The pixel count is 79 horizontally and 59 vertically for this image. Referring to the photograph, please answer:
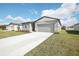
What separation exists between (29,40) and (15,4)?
103 cm

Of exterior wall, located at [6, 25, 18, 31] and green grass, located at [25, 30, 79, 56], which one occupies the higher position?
exterior wall, located at [6, 25, 18, 31]

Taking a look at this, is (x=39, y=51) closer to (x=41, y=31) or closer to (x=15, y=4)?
(x=41, y=31)

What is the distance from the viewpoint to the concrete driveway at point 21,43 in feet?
12.2

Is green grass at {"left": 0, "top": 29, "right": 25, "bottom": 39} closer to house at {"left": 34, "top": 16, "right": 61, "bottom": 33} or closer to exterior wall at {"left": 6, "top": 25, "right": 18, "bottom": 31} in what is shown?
exterior wall at {"left": 6, "top": 25, "right": 18, "bottom": 31}

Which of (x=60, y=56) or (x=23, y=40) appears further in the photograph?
(x=23, y=40)

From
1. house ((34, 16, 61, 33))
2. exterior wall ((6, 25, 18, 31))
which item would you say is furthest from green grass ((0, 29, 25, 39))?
house ((34, 16, 61, 33))

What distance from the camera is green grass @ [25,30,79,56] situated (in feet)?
12.1

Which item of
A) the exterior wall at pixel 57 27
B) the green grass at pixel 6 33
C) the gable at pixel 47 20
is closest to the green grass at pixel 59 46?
the exterior wall at pixel 57 27

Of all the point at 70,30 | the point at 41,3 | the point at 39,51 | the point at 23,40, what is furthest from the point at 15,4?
the point at 70,30

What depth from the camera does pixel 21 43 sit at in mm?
4070

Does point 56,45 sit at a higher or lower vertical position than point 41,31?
lower

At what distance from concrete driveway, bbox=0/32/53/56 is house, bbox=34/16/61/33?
0.41ft

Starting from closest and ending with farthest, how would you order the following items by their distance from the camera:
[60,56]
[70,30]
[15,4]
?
[60,56], [15,4], [70,30]

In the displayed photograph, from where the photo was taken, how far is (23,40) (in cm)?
419
